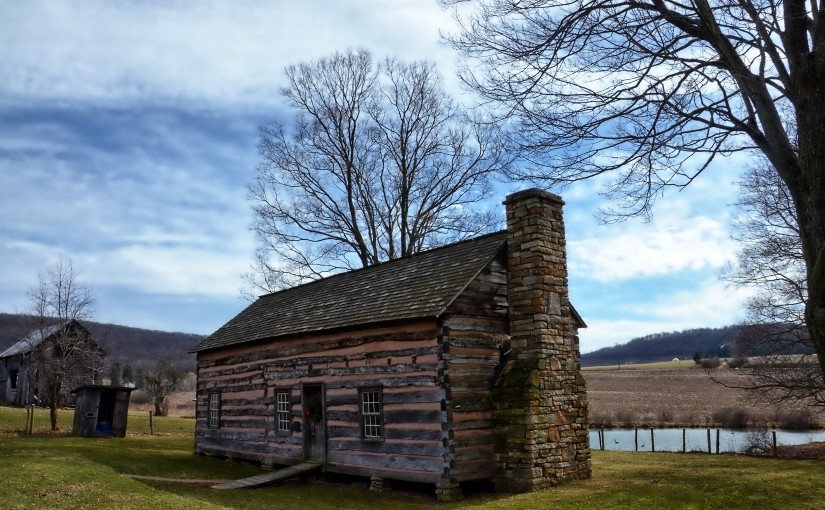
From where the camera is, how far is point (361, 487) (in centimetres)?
1546

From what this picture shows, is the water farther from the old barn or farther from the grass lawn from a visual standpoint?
the old barn

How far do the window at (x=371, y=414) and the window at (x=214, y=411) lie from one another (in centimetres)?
802

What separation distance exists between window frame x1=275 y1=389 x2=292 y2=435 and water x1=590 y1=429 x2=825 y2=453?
14.3 meters

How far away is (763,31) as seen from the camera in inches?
381

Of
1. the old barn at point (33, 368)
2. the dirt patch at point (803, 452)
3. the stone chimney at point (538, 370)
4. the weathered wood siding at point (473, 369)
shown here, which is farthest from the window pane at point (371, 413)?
the old barn at point (33, 368)

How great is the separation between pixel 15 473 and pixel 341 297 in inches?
338

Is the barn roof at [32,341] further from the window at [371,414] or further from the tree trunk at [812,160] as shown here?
the tree trunk at [812,160]

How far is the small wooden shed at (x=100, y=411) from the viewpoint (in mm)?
26109

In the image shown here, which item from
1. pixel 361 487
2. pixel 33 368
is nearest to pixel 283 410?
pixel 361 487

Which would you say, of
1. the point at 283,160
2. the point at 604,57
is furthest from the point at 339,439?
the point at 283,160

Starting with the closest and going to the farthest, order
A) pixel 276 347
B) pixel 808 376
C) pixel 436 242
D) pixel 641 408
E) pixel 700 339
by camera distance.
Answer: pixel 276 347, pixel 808 376, pixel 436 242, pixel 641 408, pixel 700 339

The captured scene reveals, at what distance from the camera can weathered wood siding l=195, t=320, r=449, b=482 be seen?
13859 millimetres

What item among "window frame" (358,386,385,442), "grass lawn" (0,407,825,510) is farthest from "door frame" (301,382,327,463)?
"window frame" (358,386,385,442)

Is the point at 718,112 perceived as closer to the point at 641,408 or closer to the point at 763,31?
the point at 763,31
